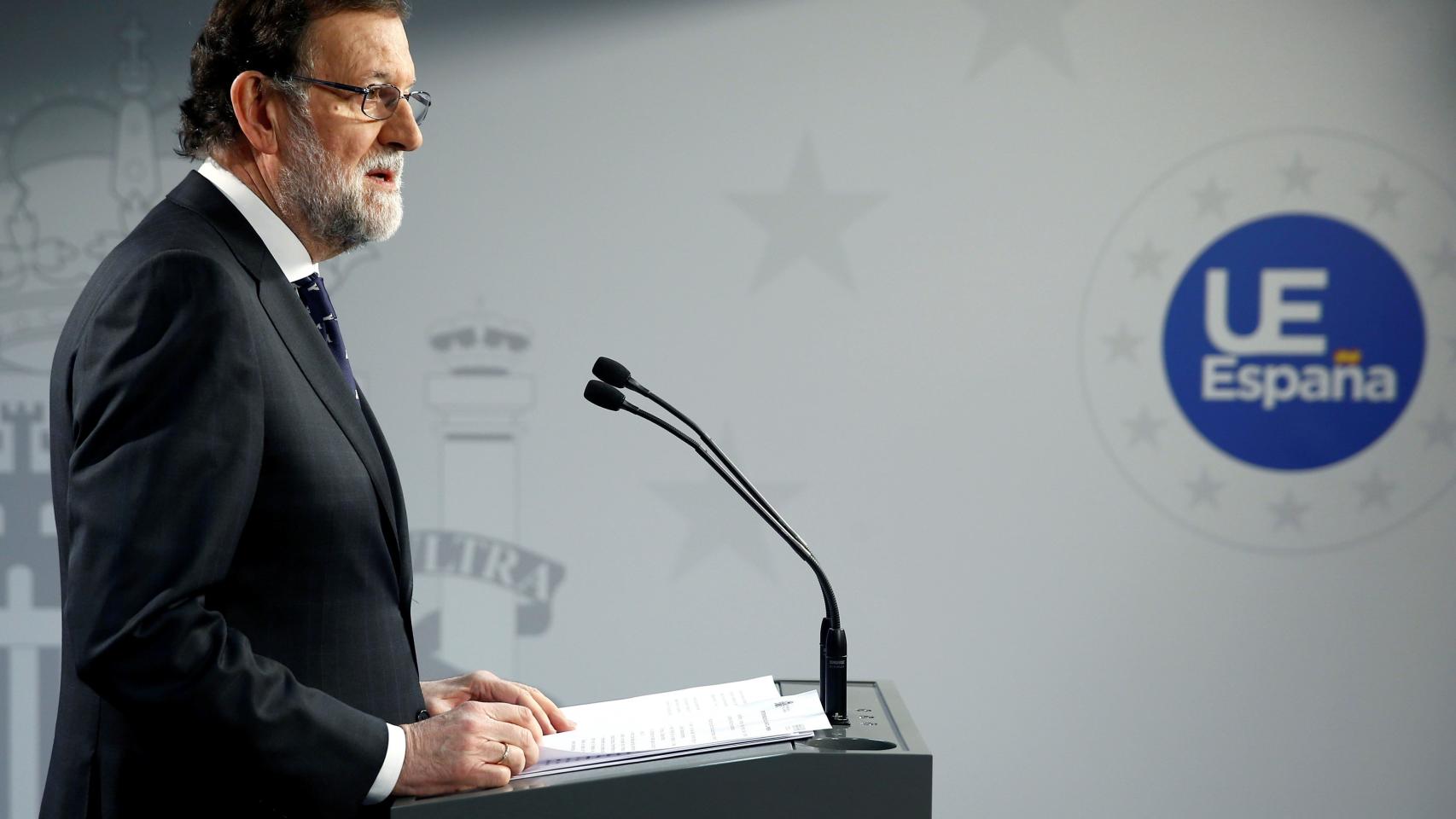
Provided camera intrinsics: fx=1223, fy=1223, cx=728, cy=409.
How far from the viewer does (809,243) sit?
3086 millimetres

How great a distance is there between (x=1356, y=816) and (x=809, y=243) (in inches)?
78.7

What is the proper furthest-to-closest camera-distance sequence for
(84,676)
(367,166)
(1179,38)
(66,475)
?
(1179,38)
(367,166)
(66,475)
(84,676)

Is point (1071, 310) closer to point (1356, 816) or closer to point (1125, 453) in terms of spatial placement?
point (1125, 453)

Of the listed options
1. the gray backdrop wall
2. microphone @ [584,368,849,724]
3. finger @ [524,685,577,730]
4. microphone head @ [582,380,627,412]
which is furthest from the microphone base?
the gray backdrop wall

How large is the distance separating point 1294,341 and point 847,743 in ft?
7.69

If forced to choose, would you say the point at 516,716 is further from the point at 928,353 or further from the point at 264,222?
the point at 928,353

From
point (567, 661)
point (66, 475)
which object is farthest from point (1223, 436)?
point (66, 475)

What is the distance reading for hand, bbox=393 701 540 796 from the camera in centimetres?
111

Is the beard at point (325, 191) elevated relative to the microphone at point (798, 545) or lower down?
elevated

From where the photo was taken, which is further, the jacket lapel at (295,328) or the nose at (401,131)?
the nose at (401,131)

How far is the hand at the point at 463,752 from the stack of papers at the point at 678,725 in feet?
0.09

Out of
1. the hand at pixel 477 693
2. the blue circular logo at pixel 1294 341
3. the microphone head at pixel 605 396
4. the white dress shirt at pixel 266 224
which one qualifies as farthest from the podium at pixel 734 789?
the blue circular logo at pixel 1294 341

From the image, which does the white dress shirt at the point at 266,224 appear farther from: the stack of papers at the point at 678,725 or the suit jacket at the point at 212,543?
the stack of papers at the point at 678,725

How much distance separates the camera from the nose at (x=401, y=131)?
1388mm
